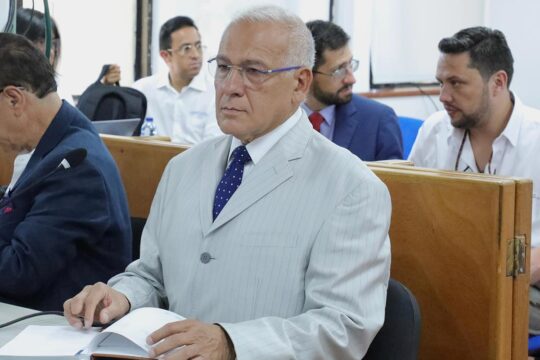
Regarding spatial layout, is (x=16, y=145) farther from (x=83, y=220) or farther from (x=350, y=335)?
(x=350, y=335)

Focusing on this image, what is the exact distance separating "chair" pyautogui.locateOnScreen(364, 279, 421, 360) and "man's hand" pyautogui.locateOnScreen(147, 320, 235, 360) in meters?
0.30

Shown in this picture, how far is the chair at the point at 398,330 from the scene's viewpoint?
162 cm

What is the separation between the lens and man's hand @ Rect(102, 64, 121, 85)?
4695 millimetres

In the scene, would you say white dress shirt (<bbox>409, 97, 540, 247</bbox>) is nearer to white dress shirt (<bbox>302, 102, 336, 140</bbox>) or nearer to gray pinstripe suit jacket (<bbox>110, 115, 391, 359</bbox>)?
white dress shirt (<bbox>302, 102, 336, 140</bbox>)

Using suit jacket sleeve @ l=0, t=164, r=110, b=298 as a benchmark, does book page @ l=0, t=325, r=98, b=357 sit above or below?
below

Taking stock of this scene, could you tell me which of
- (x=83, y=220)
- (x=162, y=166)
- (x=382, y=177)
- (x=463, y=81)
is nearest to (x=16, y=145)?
(x=83, y=220)

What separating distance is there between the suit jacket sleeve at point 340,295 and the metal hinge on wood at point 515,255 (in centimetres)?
35

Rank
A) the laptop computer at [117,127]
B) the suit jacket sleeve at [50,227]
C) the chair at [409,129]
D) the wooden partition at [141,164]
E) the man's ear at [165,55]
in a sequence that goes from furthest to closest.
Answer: the man's ear at [165,55] < the chair at [409,129] < the laptop computer at [117,127] < the wooden partition at [141,164] < the suit jacket sleeve at [50,227]

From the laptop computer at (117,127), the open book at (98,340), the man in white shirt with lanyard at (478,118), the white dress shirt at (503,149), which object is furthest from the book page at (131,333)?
the laptop computer at (117,127)

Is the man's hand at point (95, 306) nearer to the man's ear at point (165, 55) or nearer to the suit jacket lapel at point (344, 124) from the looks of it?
the suit jacket lapel at point (344, 124)

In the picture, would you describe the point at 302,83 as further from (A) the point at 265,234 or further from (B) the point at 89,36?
(B) the point at 89,36

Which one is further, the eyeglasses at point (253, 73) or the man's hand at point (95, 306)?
the eyeglasses at point (253, 73)

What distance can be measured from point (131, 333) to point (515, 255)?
85cm

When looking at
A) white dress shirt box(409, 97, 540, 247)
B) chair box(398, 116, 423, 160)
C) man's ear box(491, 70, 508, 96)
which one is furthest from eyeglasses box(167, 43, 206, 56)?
man's ear box(491, 70, 508, 96)
